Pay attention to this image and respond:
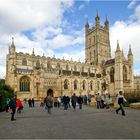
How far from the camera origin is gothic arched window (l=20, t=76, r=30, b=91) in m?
Answer: 57.4

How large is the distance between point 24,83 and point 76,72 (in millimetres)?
22411

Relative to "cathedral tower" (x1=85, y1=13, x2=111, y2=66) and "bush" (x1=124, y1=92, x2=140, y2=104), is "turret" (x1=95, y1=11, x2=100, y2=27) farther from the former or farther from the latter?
"bush" (x1=124, y1=92, x2=140, y2=104)

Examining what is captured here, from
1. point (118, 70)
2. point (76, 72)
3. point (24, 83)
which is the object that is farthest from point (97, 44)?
point (24, 83)

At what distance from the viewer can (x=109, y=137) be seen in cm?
852

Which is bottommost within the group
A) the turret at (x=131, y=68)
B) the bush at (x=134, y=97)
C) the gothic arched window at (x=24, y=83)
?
the bush at (x=134, y=97)

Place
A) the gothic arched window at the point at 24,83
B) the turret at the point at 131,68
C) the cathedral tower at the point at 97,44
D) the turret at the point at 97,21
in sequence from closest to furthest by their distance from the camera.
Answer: the gothic arched window at the point at 24,83, the turret at the point at 131,68, the cathedral tower at the point at 97,44, the turret at the point at 97,21

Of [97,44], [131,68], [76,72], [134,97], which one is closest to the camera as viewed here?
[134,97]

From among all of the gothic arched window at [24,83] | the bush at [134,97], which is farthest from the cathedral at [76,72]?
the bush at [134,97]

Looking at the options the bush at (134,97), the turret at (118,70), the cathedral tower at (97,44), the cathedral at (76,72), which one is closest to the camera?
the bush at (134,97)

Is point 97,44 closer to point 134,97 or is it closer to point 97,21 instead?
point 97,21

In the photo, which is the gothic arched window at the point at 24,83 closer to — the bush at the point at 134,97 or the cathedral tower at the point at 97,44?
the bush at the point at 134,97

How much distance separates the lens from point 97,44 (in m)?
90.2

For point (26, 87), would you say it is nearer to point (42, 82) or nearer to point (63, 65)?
point (42, 82)

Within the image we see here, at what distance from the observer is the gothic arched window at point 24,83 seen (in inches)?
2259
